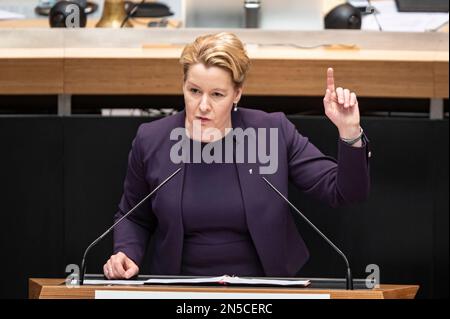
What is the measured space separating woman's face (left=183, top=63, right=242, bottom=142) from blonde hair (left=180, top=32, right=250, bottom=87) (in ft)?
0.05

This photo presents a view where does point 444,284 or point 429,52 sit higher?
point 429,52

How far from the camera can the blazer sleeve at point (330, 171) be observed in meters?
2.24

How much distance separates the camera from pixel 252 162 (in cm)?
241

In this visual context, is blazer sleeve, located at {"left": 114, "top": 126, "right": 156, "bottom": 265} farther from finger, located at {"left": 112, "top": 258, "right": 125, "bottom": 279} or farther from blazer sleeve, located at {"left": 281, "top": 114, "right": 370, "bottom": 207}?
blazer sleeve, located at {"left": 281, "top": 114, "right": 370, "bottom": 207}

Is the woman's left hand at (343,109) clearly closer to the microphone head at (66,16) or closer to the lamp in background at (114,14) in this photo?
the microphone head at (66,16)

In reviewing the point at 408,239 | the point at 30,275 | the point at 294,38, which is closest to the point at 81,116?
the point at 30,275

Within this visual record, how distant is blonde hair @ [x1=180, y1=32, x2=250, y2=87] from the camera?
7.43 feet

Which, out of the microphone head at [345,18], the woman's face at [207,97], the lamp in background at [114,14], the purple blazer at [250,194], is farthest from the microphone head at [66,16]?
the woman's face at [207,97]

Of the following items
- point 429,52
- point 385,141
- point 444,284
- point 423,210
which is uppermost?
point 429,52
